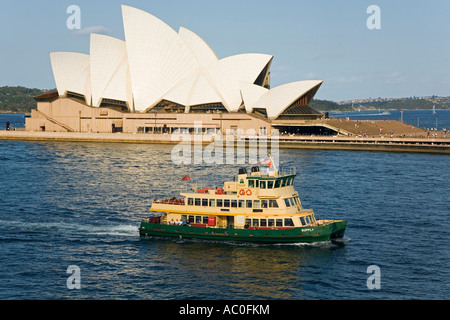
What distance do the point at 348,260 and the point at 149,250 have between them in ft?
43.5

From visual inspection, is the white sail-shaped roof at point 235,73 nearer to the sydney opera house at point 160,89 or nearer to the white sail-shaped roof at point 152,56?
the sydney opera house at point 160,89

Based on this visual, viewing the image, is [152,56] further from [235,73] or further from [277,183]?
[277,183]

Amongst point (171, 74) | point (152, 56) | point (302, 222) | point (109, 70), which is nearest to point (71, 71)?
point (109, 70)

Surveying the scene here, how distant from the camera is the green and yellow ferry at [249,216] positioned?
134 feet

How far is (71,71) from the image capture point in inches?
5310

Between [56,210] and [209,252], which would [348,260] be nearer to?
[209,252]

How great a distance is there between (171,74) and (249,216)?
294 feet

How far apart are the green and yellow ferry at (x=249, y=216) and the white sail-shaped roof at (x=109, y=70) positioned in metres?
90.3

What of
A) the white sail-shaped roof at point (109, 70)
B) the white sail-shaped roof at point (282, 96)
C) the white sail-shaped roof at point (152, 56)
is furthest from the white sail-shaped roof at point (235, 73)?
the white sail-shaped roof at point (109, 70)

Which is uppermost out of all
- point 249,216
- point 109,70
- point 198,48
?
point 198,48

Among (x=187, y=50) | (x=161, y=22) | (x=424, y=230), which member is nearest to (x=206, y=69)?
(x=187, y=50)

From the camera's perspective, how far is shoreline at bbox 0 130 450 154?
10566 cm

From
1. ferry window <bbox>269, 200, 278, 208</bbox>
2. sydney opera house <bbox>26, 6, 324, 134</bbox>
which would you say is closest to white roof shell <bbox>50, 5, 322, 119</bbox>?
sydney opera house <bbox>26, 6, 324, 134</bbox>
